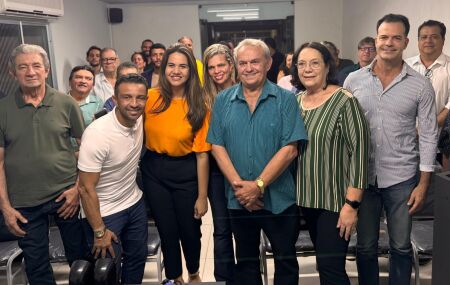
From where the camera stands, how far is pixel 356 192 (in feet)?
5.69

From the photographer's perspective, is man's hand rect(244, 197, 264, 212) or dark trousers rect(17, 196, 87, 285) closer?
man's hand rect(244, 197, 264, 212)

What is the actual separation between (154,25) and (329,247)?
21.0 feet

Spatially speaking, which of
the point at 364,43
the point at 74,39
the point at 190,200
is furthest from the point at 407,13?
the point at 74,39

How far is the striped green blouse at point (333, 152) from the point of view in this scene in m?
1.68

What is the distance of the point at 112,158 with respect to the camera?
1803 mm

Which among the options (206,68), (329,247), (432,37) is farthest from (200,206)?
(432,37)

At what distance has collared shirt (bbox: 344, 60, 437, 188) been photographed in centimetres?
184

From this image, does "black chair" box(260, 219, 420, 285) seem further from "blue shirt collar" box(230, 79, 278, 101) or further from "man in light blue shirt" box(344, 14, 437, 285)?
"blue shirt collar" box(230, 79, 278, 101)

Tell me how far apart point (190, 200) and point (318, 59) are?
908mm

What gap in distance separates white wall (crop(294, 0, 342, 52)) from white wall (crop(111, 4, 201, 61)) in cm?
183

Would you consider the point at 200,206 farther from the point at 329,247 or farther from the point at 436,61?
the point at 436,61

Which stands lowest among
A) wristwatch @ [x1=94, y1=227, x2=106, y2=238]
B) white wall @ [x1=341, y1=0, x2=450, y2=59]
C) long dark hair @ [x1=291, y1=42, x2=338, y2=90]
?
wristwatch @ [x1=94, y1=227, x2=106, y2=238]

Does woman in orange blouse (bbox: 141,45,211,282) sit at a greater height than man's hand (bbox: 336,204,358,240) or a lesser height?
greater

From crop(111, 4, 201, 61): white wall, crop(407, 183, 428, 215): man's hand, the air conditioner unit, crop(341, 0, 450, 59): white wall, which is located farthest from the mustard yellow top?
crop(111, 4, 201, 61): white wall
